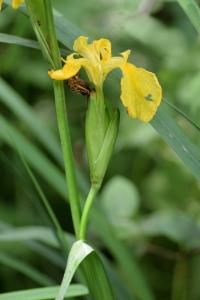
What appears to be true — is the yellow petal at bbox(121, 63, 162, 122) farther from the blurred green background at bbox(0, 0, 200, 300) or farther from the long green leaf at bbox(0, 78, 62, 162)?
the long green leaf at bbox(0, 78, 62, 162)

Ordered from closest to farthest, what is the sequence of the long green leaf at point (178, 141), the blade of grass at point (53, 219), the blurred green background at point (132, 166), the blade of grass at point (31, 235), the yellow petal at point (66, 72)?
the yellow petal at point (66, 72), the long green leaf at point (178, 141), the blade of grass at point (53, 219), the blade of grass at point (31, 235), the blurred green background at point (132, 166)

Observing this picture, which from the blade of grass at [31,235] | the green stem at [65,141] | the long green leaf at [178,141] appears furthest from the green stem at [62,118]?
the blade of grass at [31,235]

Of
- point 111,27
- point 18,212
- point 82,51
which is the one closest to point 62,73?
point 82,51

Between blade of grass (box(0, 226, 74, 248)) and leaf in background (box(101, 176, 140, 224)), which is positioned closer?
blade of grass (box(0, 226, 74, 248))

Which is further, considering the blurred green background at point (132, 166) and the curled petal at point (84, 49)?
the blurred green background at point (132, 166)

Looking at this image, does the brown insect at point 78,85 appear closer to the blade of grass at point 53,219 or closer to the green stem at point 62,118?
the green stem at point 62,118

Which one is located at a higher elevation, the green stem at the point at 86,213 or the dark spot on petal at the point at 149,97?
the dark spot on petal at the point at 149,97

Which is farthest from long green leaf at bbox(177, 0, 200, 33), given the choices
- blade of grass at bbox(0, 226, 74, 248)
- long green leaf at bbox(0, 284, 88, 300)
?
blade of grass at bbox(0, 226, 74, 248)

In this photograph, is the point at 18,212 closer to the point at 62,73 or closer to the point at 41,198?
the point at 41,198
